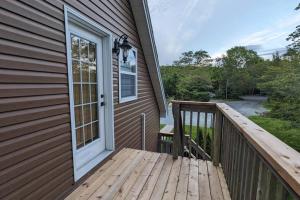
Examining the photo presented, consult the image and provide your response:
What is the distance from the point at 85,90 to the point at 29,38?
1052 millimetres

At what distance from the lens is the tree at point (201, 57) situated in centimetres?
3275

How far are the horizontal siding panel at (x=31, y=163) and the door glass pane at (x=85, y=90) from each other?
0.44 meters

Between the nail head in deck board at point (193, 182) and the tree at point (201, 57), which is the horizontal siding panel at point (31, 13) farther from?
the tree at point (201, 57)

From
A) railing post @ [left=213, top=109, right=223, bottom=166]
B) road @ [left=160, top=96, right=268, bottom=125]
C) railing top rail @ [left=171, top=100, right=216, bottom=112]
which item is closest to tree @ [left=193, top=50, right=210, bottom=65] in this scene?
road @ [left=160, top=96, right=268, bottom=125]

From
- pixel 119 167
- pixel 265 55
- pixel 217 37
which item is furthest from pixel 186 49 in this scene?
pixel 119 167

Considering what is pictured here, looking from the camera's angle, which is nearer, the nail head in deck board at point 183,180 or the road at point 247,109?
the nail head in deck board at point 183,180

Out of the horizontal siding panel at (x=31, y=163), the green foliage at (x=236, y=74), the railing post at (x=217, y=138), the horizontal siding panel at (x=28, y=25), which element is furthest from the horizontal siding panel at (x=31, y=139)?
the green foliage at (x=236, y=74)

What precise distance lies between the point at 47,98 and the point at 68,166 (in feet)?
2.60

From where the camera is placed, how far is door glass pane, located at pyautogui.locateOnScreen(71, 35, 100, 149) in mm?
2312

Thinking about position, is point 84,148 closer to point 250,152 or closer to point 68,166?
point 68,166

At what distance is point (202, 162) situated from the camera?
2.88 m

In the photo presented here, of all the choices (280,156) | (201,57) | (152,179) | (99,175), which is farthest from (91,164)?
(201,57)

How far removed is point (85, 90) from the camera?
8.22 feet

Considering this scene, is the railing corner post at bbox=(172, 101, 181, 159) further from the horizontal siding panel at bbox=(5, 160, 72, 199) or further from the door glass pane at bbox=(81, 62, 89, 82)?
the horizontal siding panel at bbox=(5, 160, 72, 199)
